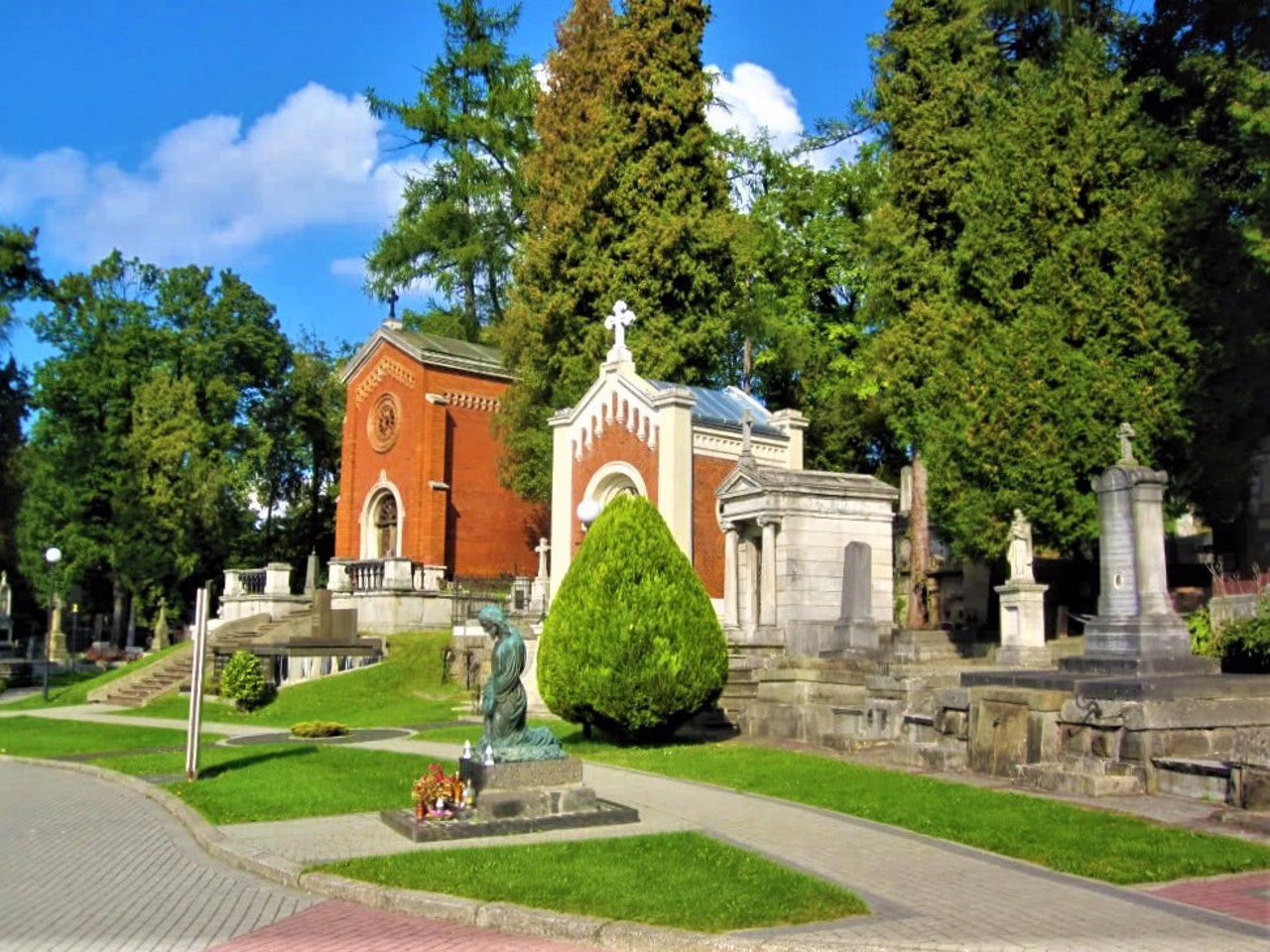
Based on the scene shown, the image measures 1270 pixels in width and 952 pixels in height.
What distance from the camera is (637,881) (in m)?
7.60

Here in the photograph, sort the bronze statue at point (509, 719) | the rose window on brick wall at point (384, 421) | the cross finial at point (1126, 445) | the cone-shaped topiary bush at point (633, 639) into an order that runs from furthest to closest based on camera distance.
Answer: the rose window on brick wall at point (384, 421), the cone-shaped topiary bush at point (633, 639), the cross finial at point (1126, 445), the bronze statue at point (509, 719)

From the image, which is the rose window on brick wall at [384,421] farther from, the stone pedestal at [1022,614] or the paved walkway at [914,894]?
the paved walkway at [914,894]

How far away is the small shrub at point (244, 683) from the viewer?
24.7 meters

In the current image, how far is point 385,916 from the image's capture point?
714 cm

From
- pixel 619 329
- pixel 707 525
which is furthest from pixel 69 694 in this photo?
pixel 707 525

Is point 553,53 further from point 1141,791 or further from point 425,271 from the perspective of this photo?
point 1141,791

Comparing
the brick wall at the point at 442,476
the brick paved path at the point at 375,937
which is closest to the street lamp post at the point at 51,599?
the brick wall at the point at 442,476

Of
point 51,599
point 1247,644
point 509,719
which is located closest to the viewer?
point 509,719

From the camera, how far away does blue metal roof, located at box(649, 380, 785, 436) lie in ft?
87.7

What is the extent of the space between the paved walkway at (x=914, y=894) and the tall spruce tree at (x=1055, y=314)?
41.8 ft

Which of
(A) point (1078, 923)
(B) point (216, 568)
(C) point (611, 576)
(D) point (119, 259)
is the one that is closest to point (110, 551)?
(B) point (216, 568)

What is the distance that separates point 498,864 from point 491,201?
36.0m

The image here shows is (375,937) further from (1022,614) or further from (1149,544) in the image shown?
(1022,614)

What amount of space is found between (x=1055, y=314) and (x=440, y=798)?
17095 mm
